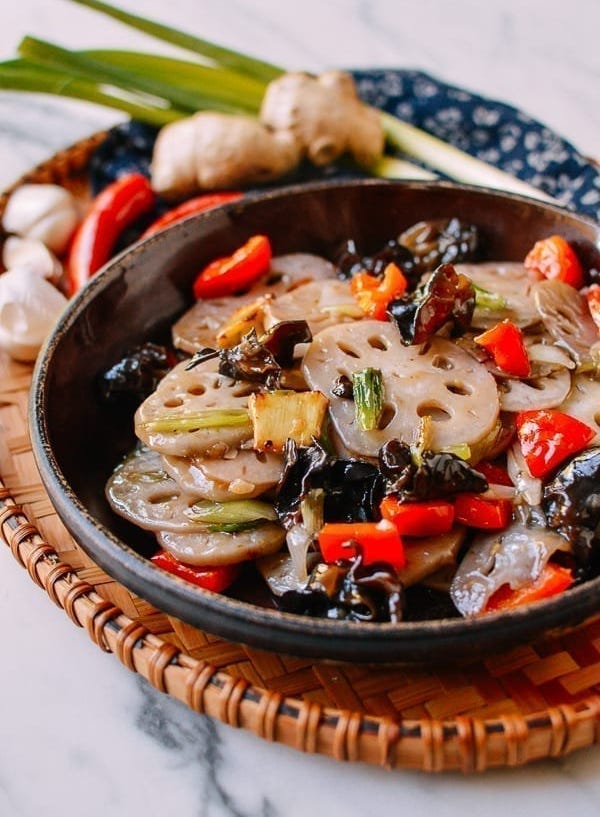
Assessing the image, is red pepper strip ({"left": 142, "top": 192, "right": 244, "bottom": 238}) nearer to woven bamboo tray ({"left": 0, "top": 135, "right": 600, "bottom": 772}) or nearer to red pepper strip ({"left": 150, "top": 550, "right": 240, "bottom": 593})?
woven bamboo tray ({"left": 0, "top": 135, "right": 600, "bottom": 772})

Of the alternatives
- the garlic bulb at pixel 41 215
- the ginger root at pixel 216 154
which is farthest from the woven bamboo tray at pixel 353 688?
the ginger root at pixel 216 154

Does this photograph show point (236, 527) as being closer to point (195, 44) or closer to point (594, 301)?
point (594, 301)

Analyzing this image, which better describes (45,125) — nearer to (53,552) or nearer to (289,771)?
(53,552)

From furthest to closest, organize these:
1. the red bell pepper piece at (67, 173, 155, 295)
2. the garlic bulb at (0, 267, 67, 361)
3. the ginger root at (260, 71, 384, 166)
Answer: the ginger root at (260, 71, 384, 166) → the red bell pepper piece at (67, 173, 155, 295) → the garlic bulb at (0, 267, 67, 361)

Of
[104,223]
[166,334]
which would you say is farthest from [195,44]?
[166,334]

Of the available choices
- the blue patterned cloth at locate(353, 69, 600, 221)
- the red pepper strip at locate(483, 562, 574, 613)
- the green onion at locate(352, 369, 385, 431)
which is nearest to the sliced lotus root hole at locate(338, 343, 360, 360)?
the green onion at locate(352, 369, 385, 431)

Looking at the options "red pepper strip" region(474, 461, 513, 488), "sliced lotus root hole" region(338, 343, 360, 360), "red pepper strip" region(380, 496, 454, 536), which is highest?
"sliced lotus root hole" region(338, 343, 360, 360)
